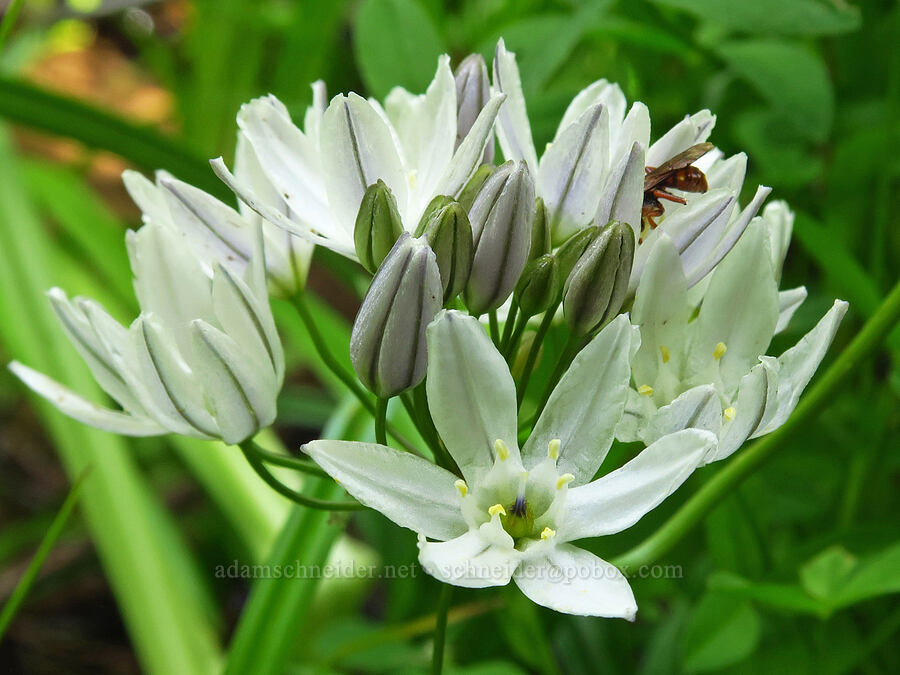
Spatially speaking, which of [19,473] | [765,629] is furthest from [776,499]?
[19,473]

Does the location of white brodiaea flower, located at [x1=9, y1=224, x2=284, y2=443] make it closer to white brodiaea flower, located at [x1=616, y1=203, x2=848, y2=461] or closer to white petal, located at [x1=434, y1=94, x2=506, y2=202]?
white petal, located at [x1=434, y1=94, x2=506, y2=202]

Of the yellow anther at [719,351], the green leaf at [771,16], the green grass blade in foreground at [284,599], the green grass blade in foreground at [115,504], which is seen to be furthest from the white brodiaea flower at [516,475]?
the green grass blade in foreground at [115,504]

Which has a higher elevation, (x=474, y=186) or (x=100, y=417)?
(x=474, y=186)

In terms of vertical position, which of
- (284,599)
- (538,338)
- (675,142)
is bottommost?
(284,599)

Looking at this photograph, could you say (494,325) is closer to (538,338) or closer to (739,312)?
(538,338)

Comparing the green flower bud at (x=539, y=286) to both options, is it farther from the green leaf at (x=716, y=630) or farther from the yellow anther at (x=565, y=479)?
the green leaf at (x=716, y=630)

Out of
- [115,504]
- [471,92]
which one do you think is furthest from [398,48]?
[115,504]

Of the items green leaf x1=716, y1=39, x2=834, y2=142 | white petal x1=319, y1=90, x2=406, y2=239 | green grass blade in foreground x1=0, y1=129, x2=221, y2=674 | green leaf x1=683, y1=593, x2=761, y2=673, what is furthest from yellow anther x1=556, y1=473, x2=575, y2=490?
green grass blade in foreground x1=0, y1=129, x2=221, y2=674
